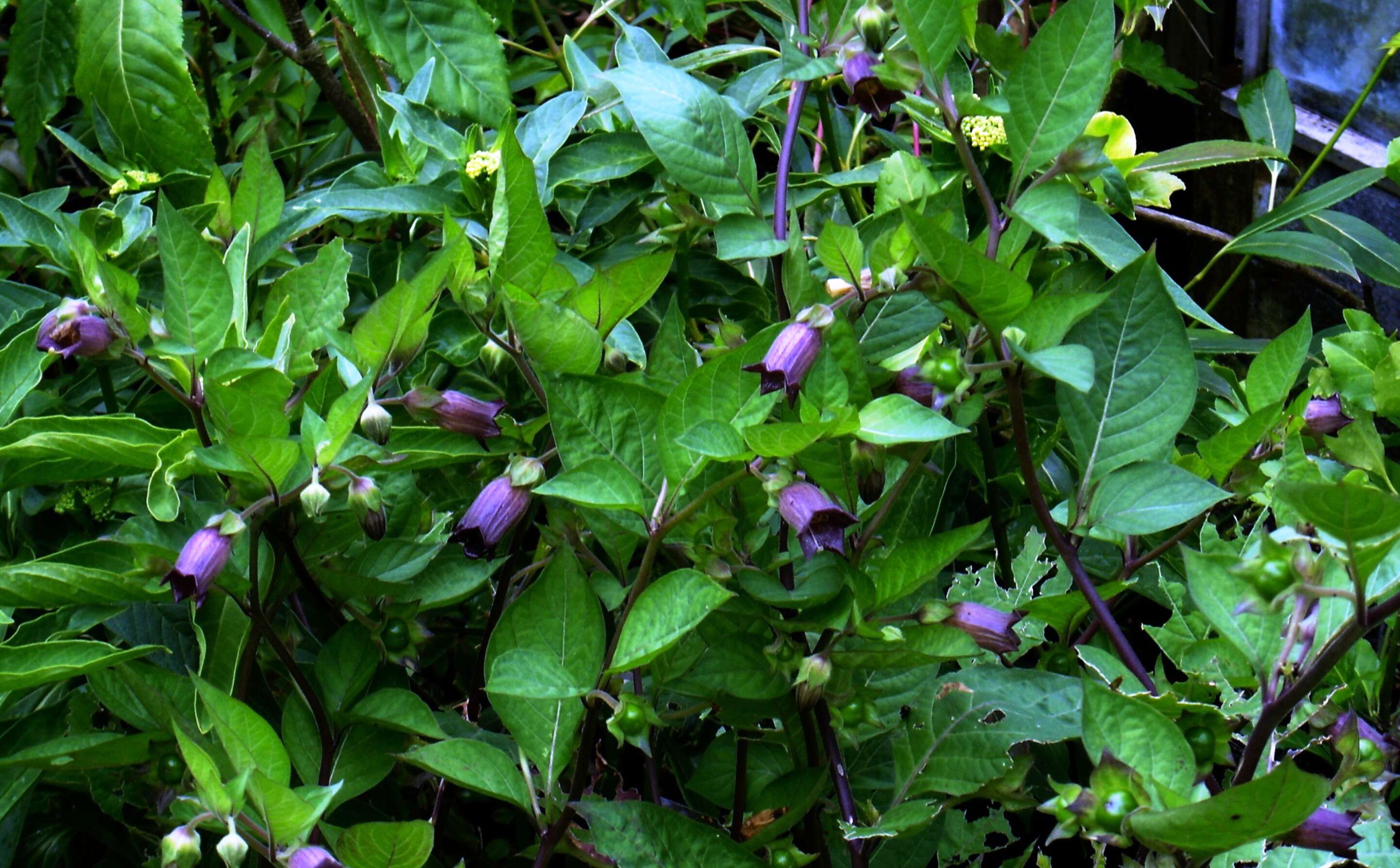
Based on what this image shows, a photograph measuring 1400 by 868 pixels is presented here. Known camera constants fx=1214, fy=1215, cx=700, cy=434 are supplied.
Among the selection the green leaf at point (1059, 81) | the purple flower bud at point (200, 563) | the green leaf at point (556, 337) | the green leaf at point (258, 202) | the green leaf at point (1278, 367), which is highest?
the green leaf at point (1059, 81)

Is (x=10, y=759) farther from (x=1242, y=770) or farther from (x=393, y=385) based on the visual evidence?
(x=1242, y=770)

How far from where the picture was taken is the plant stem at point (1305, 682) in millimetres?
455

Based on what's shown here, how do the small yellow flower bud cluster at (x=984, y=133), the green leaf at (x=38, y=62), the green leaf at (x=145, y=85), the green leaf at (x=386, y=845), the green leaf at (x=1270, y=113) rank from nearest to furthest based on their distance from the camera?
the green leaf at (x=386, y=845) → the small yellow flower bud cluster at (x=984, y=133) → the green leaf at (x=145, y=85) → the green leaf at (x=38, y=62) → the green leaf at (x=1270, y=113)

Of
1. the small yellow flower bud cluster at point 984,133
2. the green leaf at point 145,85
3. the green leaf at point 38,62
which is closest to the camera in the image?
the small yellow flower bud cluster at point 984,133

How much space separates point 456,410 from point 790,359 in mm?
197

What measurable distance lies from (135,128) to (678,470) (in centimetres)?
74

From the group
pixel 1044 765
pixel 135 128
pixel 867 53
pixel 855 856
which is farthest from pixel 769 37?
pixel 855 856

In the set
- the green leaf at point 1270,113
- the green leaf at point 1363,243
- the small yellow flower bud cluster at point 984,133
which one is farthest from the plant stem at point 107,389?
the green leaf at point 1270,113

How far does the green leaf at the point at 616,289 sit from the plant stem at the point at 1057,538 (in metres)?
0.19

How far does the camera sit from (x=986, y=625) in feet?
1.95

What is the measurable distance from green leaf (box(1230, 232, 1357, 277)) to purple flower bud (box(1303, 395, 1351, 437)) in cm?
34

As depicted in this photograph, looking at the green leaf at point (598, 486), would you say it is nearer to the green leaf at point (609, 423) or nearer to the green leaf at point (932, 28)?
the green leaf at point (609, 423)

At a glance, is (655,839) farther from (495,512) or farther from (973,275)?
(973,275)

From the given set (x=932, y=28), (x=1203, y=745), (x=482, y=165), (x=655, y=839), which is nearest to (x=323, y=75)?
(x=482, y=165)
